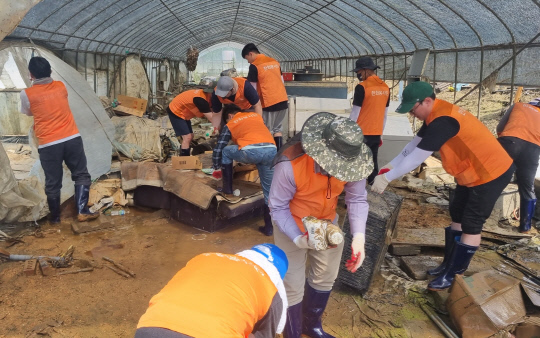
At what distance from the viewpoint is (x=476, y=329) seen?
113 inches

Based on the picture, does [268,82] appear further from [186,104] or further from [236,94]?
[186,104]

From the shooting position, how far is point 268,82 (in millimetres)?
5723

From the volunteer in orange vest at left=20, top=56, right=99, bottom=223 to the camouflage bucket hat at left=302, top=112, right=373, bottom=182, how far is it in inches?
144

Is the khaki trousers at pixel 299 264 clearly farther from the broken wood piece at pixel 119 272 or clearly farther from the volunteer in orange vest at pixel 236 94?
the volunteer in orange vest at pixel 236 94

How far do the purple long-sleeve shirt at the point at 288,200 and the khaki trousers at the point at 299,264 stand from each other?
18cm

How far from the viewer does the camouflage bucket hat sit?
2.15m

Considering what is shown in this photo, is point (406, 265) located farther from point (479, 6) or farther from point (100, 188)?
point (479, 6)

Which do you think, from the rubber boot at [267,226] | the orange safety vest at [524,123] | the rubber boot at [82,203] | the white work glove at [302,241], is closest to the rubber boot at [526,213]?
the orange safety vest at [524,123]

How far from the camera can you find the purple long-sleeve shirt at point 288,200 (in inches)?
93.6

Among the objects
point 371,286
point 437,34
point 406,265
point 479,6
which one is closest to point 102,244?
point 371,286

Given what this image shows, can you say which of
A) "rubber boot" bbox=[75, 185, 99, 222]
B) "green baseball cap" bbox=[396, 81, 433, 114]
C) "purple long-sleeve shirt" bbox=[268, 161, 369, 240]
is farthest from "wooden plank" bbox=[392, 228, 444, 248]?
"rubber boot" bbox=[75, 185, 99, 222]

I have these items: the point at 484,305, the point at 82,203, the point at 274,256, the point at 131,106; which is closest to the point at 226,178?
the point at 82,203

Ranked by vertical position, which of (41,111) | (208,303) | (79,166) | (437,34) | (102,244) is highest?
(437,34)

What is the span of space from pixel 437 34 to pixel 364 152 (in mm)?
7594
